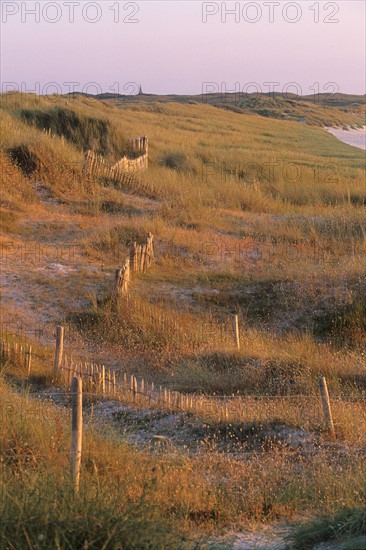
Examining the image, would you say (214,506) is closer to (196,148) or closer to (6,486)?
(6,486)

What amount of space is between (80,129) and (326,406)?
729 inches

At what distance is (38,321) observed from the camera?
1117 centimetres

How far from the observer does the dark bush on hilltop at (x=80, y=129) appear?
2352cm

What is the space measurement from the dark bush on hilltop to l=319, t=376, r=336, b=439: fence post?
683 inches

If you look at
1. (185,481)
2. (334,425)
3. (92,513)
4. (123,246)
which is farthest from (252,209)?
(92,513)

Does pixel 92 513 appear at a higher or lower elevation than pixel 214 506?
higher

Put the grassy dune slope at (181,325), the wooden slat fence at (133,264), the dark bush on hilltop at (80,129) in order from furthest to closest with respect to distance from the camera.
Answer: the dark bush on hilltop at (80,129), the wooden slat fence at (133,264), the grassy dune slope at (181,325)

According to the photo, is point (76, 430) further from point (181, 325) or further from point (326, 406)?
point (181, 325)

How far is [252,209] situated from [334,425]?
12.8 metres

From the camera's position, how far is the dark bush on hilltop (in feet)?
77.2

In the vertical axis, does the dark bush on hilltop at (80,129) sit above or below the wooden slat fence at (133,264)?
above

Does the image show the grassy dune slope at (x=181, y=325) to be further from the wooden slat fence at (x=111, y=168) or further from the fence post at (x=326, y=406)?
the wooden slat fence at (x=111, y=168)

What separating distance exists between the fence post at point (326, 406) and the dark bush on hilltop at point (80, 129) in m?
17.4

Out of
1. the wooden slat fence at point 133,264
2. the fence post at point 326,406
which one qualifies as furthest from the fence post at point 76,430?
the wooden slat fence at point 133,264
